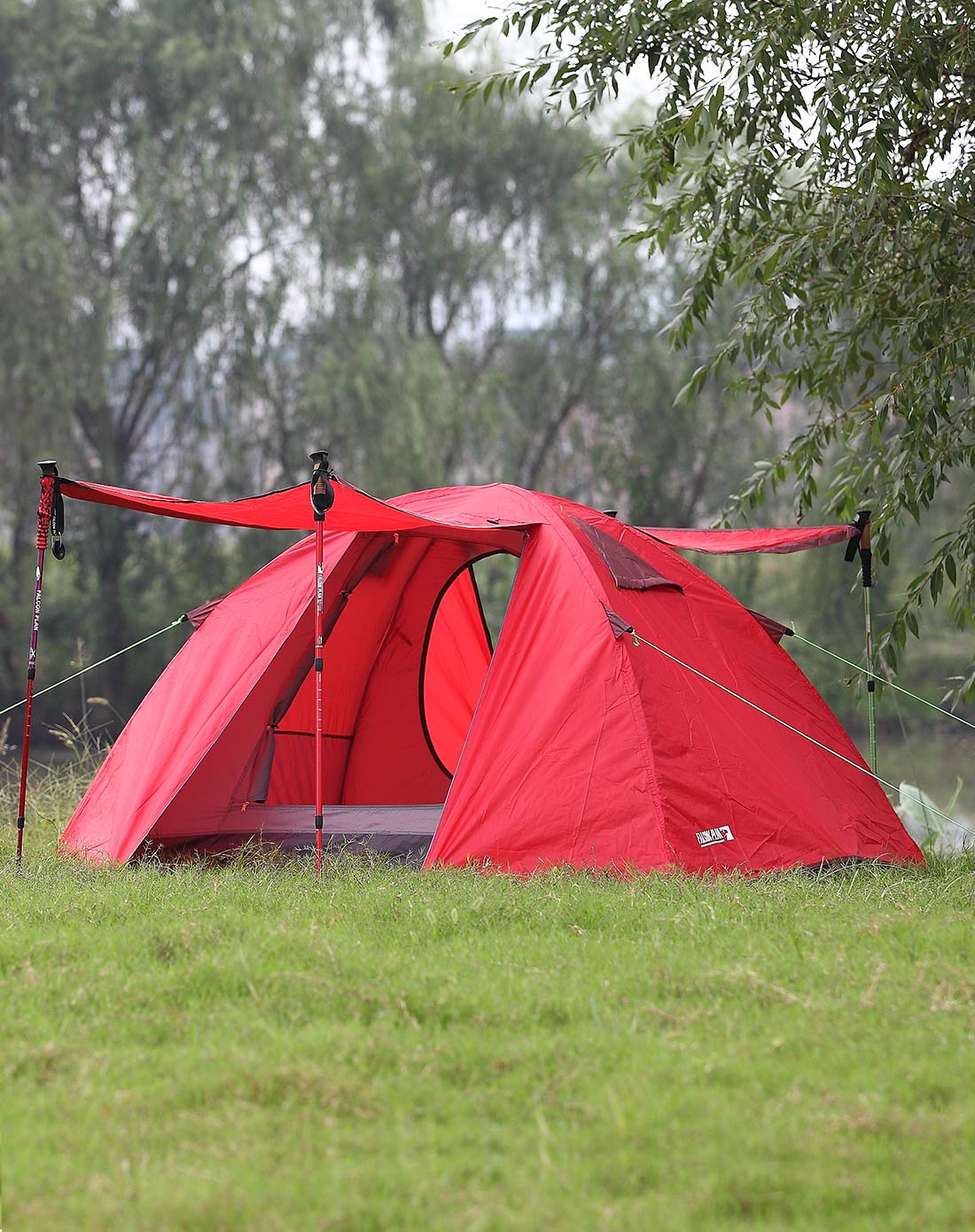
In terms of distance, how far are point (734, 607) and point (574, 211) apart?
37.4 feet

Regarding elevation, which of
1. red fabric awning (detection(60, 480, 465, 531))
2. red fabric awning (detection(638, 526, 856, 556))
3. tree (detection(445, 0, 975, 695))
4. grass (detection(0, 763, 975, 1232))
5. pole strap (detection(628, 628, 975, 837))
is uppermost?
tree (detection(445, 0, 975, 695))

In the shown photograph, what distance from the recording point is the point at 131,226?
13.9 meters

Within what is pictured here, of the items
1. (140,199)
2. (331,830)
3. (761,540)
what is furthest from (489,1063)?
(140,199)

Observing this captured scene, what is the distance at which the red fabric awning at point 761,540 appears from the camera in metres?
5.62

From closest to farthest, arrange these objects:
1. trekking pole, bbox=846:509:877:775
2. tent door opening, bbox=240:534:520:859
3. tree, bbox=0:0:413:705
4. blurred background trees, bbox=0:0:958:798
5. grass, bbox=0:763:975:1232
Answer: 1. grass, bbox=0:763:975:1232
2. trekking pole, bbox=846:509:877:775
3. tent door opening, bbox=240:534:520:859
4. tree, bbox=0:0:413:705
5. blurred background trees, bbox=0:0:958:798

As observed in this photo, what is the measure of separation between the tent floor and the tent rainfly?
0.04 ft

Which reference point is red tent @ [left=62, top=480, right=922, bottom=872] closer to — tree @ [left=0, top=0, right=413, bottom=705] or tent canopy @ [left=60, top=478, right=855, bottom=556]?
tent canopy @ [left=60, top=478, right=855, bottom=556]

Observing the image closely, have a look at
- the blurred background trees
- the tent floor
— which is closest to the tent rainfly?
the tent floor

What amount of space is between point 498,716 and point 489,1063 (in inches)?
101

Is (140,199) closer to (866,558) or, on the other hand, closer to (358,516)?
(358,516)

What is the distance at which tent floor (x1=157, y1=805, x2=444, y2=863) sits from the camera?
5.69 m

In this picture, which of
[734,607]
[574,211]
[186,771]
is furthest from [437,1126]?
[574,211]

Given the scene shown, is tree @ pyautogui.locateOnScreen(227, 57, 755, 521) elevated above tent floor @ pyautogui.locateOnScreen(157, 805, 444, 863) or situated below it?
above

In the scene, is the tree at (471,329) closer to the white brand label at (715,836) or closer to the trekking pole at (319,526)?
the trekking pole at (319,526)
